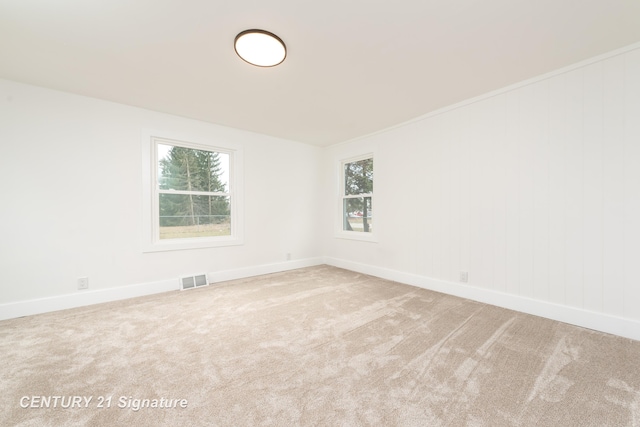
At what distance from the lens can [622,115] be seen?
211 centimetres

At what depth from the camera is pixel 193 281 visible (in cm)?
350

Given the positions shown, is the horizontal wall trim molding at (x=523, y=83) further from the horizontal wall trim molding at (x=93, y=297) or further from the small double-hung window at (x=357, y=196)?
the horizontal wall trim molding at (x=93, y=297)

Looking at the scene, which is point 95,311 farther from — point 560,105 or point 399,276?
point 560,105

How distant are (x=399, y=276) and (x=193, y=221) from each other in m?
3.18

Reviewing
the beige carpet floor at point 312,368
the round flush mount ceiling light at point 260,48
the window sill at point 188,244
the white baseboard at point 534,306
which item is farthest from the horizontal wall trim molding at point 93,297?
the round flush mount ceiling light at point 260,48

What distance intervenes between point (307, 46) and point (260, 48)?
1.24ft

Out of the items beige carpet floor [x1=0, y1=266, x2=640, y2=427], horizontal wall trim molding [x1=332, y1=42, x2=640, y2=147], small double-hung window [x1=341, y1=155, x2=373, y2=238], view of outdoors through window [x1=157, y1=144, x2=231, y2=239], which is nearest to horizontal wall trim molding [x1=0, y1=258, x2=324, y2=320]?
beige carpet floor [x1=0, y1=266, x2=640, y2=427]

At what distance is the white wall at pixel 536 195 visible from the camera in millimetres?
2117

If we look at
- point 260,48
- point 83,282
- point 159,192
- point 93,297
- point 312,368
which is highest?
point 260,48

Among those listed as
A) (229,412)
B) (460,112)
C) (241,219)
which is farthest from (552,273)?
(241,219)

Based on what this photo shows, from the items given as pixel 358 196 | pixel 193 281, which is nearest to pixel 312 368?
pixel 193 281

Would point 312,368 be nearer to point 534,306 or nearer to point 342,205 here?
point 534,306

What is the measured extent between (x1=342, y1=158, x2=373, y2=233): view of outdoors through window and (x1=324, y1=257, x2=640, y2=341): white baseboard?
3.38 ft

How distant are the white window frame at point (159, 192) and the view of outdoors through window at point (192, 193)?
0.06m
